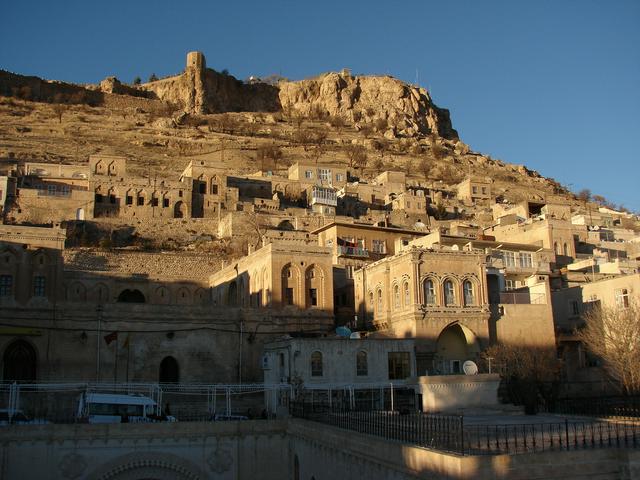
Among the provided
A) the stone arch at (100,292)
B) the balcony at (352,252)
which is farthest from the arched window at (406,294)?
the stone arch at (100,292)

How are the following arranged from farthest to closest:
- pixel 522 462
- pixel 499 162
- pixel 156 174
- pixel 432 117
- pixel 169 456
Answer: pixel 432 117 → pixel 499 162 → pixel 156 174 → pixel 169 456 → pixel 522 462

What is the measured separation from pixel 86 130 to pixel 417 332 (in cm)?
8091

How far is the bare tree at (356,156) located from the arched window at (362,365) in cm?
7449

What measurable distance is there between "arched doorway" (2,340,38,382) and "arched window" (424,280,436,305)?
18996mm

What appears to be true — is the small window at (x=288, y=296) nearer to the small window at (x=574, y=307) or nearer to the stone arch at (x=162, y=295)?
the stone arch at (x=162, y=295)

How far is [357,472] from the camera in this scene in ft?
59.2

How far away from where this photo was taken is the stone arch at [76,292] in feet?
160

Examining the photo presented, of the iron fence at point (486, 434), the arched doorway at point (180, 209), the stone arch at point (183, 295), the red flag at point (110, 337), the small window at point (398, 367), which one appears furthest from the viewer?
the arched doorway at point (180, 209)

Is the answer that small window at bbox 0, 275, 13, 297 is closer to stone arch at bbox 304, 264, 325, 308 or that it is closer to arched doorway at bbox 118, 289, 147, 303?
arched doorway at bbox 118, 289, 147, 303

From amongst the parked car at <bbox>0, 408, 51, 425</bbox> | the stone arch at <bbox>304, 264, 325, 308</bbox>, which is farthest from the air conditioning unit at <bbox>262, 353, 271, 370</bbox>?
the parked car at <bbox>0, 408, 51, 425</bbox>

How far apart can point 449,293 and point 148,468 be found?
60.8 feet

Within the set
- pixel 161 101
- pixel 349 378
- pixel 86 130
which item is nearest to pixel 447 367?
pixel 349 378

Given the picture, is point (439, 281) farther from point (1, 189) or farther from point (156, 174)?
point (156, 174)

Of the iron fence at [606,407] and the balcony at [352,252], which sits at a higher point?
the balcony at [352,252]
